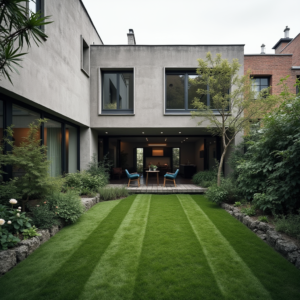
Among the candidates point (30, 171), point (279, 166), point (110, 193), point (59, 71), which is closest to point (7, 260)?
point (30, 171)

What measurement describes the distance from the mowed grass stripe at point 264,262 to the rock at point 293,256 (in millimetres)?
64

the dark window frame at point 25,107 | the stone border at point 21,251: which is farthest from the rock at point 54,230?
the dark window frame at point 25,107

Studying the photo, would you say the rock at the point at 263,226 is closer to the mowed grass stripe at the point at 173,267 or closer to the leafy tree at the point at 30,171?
the mowed grass stripe at the point at 173,267

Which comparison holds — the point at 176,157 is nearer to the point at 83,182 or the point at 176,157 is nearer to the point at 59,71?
the point at 83,182

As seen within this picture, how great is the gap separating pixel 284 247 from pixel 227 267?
3.50ft

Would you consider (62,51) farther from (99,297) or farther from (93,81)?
(99,297)

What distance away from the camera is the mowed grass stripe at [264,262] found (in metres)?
2.18

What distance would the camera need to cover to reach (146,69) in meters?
8.16

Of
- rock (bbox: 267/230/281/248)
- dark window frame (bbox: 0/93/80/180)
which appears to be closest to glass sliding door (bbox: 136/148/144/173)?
dark window frame (bbox: 0/93/80/180)

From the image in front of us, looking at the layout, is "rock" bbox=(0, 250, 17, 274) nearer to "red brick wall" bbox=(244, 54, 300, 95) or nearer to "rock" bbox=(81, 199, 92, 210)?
"rock" bbox=(81, 199, 92, 210)

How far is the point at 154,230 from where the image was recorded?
392 cm

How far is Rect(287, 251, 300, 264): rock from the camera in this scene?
2.67 metres

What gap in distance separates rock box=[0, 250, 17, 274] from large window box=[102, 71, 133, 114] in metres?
6.54

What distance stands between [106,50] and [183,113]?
4.35 metres
